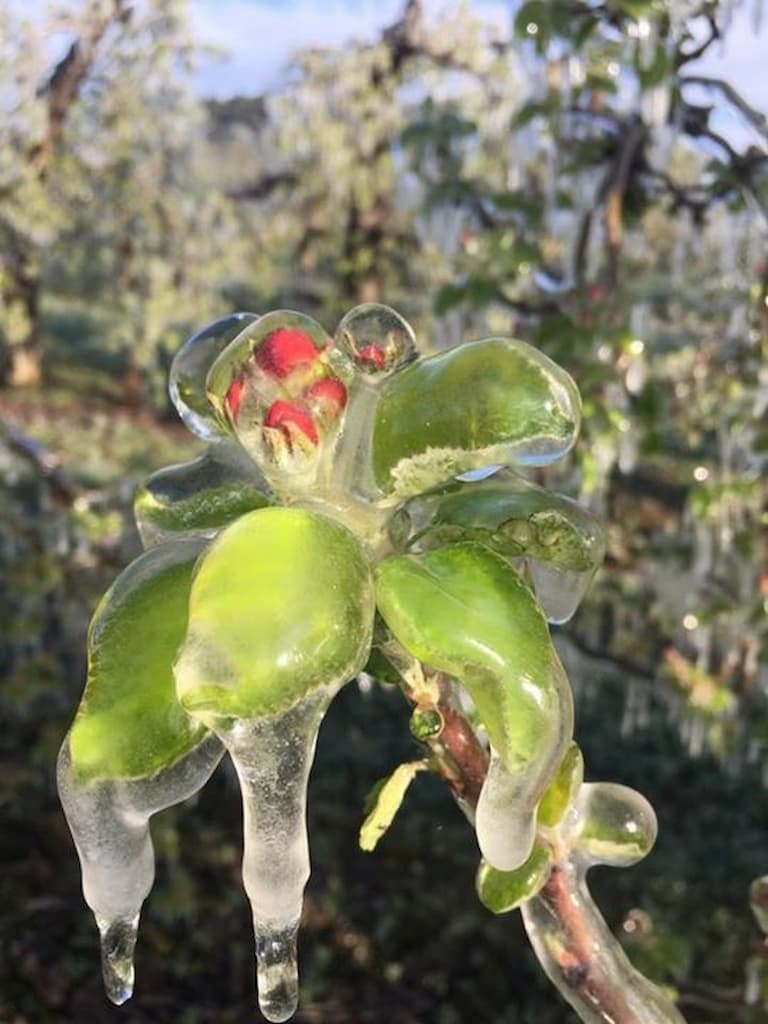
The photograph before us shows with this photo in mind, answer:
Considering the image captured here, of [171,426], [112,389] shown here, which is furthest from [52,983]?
[112,389]

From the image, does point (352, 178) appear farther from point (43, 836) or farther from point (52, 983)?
point (52, 983)

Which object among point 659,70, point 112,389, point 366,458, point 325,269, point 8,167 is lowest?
point 112,389

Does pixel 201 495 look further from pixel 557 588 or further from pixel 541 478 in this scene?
pixel 541 478

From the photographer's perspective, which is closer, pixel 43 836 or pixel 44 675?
pixel 44 675

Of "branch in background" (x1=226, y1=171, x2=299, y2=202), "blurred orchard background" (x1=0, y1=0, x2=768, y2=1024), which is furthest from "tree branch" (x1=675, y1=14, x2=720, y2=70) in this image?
"branch in background" (x1=226, y1=171, x2=299, y2=202)

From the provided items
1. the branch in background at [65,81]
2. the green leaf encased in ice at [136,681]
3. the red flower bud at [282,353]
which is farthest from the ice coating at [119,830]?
the branch in background at [65,81]

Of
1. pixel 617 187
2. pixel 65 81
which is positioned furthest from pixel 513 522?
pixel 65 81
